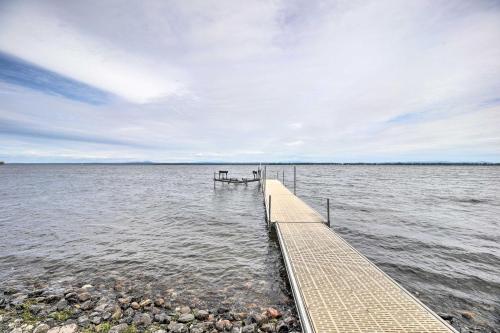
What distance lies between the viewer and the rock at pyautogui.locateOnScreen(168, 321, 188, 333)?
604 cm

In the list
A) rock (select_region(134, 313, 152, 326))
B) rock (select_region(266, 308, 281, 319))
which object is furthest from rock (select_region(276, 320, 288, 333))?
rock (select_region(134, 313, 152, 326))

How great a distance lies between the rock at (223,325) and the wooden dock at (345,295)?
5.99ft

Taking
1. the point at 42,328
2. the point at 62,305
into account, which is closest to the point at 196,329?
the point at 42,328

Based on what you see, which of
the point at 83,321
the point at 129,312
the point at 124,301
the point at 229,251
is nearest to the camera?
the point at 83,321

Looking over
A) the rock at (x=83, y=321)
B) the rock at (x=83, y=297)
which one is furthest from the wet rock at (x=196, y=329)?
the rock at (x=83, y=297)

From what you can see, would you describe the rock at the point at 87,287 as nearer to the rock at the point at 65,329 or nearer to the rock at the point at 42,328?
the rock at the point at 42,328

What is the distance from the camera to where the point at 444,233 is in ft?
49.1

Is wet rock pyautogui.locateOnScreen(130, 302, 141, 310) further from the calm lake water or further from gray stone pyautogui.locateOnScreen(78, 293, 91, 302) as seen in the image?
gray stone pyautogui.locateOnScreen(78, 293, 91, 302)

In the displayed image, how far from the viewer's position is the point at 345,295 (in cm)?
622

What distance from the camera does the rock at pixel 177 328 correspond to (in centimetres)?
604

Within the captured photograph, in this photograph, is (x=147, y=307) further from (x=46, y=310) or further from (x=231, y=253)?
(x=231, y=253)

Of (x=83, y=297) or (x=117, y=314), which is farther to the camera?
(x=83, y=297)

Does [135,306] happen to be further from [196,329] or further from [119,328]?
[196,329]

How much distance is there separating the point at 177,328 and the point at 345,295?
13.9 ft
